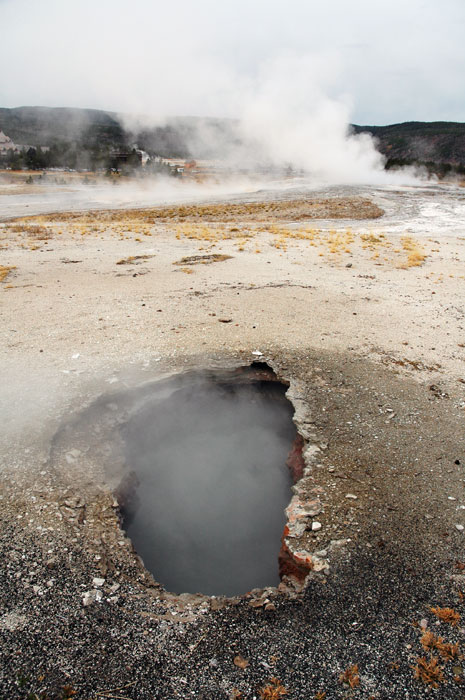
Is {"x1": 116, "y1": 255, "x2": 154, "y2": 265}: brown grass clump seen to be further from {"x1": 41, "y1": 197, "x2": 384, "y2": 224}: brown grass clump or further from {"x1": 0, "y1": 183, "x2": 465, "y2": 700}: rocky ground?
{"x1": 41, "y1": 197, "x2": 384, "y2": 224}: brown grass clump

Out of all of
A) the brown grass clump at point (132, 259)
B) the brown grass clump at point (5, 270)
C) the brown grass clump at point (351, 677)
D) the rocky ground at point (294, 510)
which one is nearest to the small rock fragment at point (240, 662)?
the rocky ground at point (294, 510)

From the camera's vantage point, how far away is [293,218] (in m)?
27.9

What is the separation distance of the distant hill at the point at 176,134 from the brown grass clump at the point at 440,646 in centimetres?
10104

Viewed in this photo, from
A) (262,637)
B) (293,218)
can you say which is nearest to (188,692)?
Result: (262,637)

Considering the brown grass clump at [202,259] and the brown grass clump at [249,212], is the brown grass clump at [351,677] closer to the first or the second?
the brown grass clump at [202,259]

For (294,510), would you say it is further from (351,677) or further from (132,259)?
(132,259)

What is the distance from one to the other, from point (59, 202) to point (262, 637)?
130ft

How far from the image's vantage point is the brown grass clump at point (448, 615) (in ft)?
9.76

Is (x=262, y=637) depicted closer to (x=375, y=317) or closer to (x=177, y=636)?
(x=177, y=636)

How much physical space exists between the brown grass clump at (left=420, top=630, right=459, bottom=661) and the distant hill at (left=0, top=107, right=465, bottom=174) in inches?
3978

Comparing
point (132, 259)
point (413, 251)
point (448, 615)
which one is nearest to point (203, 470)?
point (448, 615)

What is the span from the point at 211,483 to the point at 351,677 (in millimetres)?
2690

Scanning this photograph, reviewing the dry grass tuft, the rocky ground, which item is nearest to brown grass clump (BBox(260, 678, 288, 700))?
the rocky ground

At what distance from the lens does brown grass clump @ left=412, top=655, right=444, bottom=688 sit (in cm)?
263
